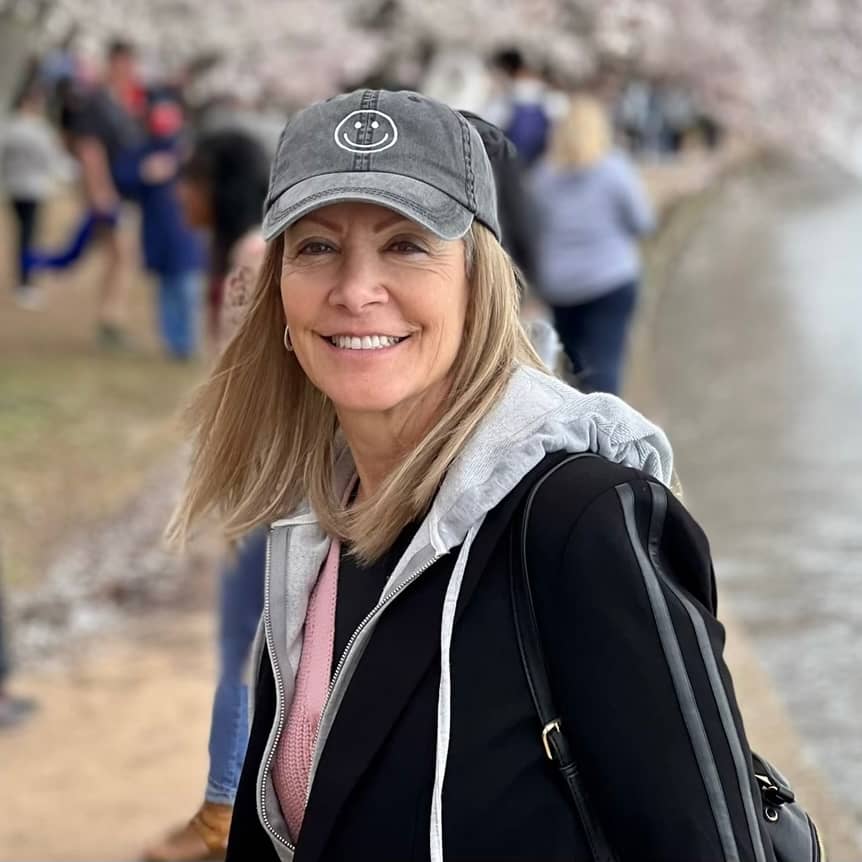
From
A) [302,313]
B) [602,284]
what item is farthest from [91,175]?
[302,313]

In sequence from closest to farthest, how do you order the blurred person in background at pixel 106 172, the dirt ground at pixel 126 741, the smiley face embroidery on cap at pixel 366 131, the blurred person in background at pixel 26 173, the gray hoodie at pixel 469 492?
1. the gray hoodie at pixel 469 492
2. the smiley face embroidery on cap at pixel 366 131
3. the dirt ground at pixel 126 741
4. the blurred person in background at pixel 106 172
5. the blurred person in background at pixel 26 173

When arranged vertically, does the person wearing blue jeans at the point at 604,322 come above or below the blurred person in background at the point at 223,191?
above

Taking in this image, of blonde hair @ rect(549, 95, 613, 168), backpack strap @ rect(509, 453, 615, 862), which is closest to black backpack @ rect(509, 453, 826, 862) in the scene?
backpack strap @ rect(509, 453, 615, 862)

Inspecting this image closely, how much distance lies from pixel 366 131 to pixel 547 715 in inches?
28.3

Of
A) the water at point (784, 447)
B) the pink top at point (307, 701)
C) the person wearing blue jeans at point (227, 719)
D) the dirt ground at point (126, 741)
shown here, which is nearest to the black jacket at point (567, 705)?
the pink top at point (307, 701)

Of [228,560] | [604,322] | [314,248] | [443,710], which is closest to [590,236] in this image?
[604,322]

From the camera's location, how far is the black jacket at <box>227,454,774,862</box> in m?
1.65

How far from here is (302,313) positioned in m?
2.03

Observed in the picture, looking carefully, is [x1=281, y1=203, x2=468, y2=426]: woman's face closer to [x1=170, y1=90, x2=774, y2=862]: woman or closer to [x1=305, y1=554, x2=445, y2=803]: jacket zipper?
[x1=170, y1=90, x2=774, y2=862]: woman

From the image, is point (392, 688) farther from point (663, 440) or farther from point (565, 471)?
point (663, 440)

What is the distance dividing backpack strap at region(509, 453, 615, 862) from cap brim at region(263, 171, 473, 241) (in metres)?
0.41

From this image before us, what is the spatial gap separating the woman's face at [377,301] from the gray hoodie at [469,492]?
0.39ft

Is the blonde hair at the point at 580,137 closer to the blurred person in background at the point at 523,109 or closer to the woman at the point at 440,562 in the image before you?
the blurred person in background at the point at 523,109

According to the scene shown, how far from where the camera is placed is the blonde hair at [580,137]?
307 inches
